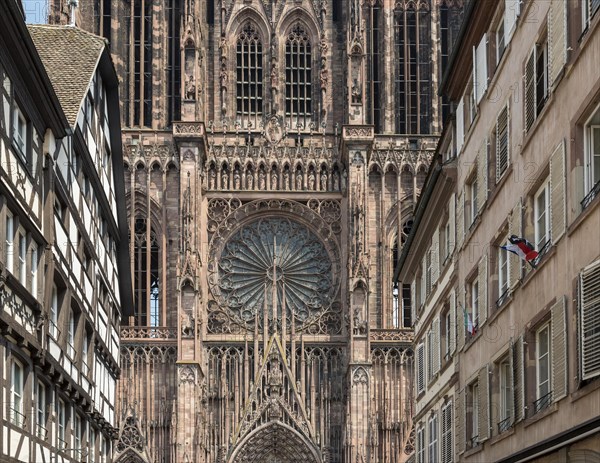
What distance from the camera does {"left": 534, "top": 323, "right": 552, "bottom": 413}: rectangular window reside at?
19.0 metres

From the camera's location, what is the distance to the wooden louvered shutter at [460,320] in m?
27.9

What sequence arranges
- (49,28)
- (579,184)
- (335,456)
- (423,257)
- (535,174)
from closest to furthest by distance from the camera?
(579,184), (535,174), (49,28), (423,257), (335,456)

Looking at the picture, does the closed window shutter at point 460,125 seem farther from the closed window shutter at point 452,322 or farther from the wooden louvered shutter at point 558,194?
the wooden louvered shutter at point 558,194

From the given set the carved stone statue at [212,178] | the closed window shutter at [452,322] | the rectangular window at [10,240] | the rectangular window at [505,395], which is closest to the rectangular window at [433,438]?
the closed window shutter at [452,322]

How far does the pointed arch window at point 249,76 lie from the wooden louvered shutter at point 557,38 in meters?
49.3

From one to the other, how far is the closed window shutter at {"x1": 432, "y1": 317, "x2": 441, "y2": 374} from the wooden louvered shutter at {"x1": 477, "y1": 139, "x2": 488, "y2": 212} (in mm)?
7998

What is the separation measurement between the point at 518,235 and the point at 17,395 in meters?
8.81

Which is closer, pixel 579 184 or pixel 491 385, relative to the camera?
pixel 579 184

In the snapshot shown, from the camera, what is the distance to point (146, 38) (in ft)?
226

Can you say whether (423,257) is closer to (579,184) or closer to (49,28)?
(49,28)

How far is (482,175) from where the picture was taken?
25.4 m

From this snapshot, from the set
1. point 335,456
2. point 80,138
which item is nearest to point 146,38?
point 335,456

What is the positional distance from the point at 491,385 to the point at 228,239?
4383 cm

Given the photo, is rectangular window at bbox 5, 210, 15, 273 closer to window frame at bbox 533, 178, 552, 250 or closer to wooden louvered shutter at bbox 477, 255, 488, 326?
window frame at bbox 533, 178, 552, 250
